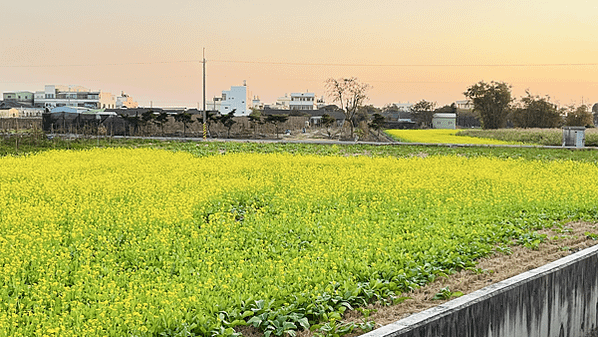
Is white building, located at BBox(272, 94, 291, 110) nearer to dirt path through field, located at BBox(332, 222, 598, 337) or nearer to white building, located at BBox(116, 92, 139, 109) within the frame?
white building, located at BBox(116, 92, 139, 109)

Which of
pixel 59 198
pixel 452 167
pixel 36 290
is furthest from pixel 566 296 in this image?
pixel 452 167

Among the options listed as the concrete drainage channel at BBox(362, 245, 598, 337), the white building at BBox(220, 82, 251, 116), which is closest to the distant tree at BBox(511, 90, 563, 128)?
the white building at BBox(220, 82, 251, 116)

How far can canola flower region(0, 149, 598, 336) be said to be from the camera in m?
7.21

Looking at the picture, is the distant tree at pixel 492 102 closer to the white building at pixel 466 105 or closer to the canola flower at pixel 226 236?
the white building at pixel 466 105

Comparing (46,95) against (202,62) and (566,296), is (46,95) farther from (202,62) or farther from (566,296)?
(566,296)

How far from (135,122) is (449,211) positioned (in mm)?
45997

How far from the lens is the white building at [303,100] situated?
148000 millimetres

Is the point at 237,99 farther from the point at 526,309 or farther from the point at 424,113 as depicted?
the point at 526,309

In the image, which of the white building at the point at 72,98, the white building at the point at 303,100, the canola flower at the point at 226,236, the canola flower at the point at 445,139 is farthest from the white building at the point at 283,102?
the canola flower at the point at 226,236

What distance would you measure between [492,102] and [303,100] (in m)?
61.3

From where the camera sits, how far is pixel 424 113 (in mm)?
120625

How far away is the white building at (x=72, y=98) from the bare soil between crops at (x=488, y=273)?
416 feet

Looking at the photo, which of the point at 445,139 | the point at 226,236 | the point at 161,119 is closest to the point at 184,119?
the point at 161,119

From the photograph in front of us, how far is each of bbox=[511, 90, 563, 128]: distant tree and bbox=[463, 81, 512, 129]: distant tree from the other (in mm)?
2398
